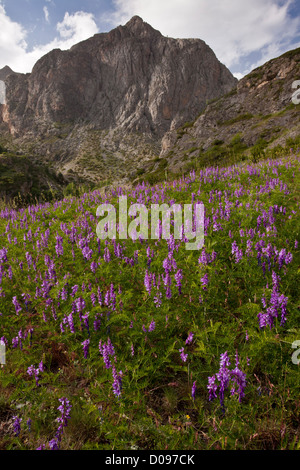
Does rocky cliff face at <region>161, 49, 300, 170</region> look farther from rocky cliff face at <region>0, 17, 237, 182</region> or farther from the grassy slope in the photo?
rocky cliff face at <region>0, 17, 237, 182</region>

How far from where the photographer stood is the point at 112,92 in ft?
517

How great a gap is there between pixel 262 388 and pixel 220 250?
2307mm

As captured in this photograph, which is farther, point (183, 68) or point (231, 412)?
point (183, 68)

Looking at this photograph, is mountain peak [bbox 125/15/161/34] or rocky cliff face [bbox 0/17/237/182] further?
mountain peak [bbox 125/15/161/34]

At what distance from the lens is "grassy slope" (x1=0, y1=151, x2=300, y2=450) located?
2229 millimetres

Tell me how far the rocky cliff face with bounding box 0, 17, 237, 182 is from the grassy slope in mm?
123012

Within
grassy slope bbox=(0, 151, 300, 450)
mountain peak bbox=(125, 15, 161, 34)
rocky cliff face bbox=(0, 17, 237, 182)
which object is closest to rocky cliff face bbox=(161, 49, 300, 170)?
grassy slope bbox=(0, 151, 300, 450)

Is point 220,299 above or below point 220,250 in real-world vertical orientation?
below

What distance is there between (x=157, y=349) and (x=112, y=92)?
18131 centimetres

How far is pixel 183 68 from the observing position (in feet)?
486

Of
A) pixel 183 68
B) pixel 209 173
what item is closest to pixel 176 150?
pixel 209 173

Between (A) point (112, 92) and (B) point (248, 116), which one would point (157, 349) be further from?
(A) point (112, 92)

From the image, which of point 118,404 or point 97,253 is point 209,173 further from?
→ point 118,404

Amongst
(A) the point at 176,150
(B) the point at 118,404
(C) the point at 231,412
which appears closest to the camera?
(C) the point at 231,412
